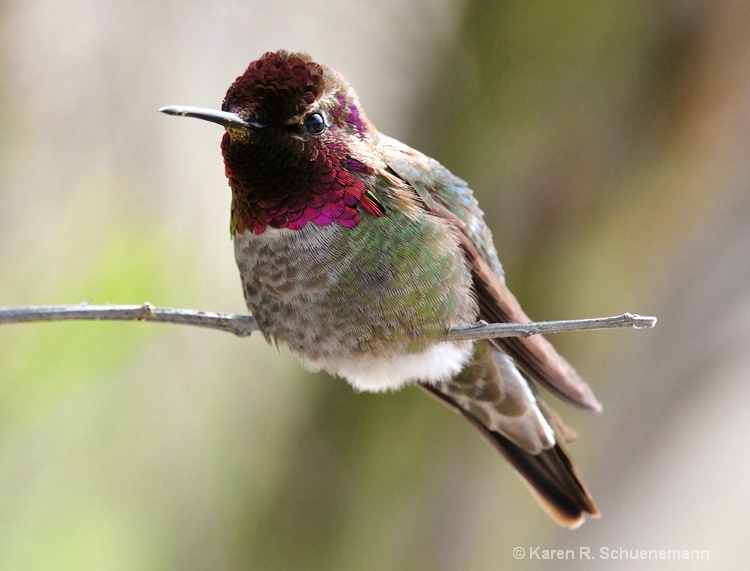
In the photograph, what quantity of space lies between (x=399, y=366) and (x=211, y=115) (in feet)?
2.68

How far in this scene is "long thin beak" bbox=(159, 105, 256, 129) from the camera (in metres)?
1.31

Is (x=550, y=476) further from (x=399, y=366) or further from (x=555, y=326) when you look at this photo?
(x=555, y=326)

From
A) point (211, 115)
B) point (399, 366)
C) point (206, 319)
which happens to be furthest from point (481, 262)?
point (211, 115)

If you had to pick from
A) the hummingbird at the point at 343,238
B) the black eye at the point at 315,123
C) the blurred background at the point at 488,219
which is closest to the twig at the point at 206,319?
the hummingbird at the point at 343,238

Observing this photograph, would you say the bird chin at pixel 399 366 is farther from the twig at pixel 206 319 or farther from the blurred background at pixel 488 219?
the blurred background at pixel 488 219

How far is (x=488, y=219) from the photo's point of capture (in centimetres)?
303

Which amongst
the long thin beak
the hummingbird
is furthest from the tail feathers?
the long thin beak

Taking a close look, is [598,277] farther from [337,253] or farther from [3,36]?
[3,36]

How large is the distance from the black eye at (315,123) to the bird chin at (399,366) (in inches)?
21.9

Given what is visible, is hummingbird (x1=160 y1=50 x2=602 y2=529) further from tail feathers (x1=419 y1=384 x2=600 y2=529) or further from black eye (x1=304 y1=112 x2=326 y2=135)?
tail feathers (x1=419 y1=384 x2=600 y2=529)

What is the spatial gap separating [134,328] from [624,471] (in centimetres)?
222

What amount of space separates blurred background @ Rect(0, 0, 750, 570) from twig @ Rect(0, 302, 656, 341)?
1313 mm

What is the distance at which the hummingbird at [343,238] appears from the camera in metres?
1.62

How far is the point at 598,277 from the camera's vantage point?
304 centimetres
